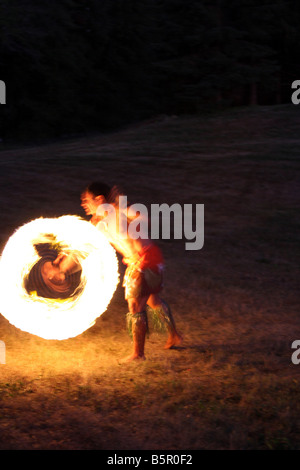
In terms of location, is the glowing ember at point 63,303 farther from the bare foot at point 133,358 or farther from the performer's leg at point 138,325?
the bare foot at point 133,358

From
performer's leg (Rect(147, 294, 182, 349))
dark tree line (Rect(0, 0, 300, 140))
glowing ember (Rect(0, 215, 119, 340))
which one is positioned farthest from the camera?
dark tree line (Rect(0, 0, 300, 140))

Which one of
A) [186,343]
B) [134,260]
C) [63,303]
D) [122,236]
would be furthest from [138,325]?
[186,343]

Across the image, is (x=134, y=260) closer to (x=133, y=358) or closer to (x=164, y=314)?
(x=164, y=314)

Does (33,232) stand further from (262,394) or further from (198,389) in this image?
(262,394)

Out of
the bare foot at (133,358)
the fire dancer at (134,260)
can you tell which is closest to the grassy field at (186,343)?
the bare foot at (133,358)

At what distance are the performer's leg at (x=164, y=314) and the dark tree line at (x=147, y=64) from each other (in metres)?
24.3

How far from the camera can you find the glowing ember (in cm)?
624

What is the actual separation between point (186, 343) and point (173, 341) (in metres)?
0.36

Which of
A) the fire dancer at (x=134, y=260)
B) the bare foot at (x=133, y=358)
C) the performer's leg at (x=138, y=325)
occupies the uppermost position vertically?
the fire dancer at (x=134, y=260)

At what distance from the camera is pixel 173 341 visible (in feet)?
22.7

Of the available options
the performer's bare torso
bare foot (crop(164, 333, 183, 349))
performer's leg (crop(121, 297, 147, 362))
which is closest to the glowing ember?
the performer's bare torso

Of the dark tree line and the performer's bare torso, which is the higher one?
the dark tree line

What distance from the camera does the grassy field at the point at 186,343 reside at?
4.80 metres

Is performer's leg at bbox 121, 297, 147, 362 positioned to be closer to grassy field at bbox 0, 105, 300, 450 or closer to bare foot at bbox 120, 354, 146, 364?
bare foot at bbox 120, 354, 146, 364
